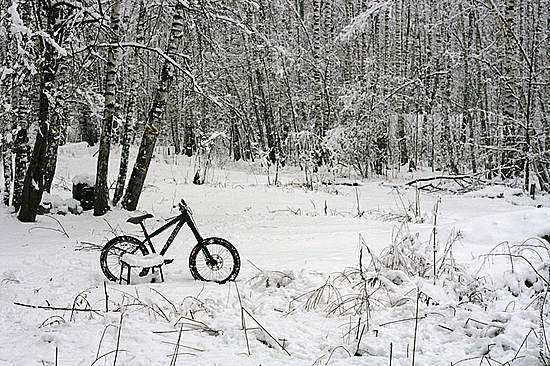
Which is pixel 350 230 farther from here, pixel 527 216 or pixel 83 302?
pixel 83 302

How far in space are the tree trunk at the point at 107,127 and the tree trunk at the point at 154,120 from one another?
0.56 meters

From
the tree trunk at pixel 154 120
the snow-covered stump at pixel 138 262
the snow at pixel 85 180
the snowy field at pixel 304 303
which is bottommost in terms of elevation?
the snowy field at pixel 304 303

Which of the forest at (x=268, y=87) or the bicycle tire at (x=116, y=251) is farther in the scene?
the forest at (x=268, y=87)

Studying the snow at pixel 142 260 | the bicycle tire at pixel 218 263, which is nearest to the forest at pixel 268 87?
the snow at pixel 142 260

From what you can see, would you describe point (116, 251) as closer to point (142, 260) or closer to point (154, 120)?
point (142, 260)

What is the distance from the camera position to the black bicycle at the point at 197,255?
5.37 m

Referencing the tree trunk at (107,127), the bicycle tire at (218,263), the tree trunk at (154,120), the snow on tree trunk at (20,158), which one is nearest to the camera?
the bicycle tire at (218,263)

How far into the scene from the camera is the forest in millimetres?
9031

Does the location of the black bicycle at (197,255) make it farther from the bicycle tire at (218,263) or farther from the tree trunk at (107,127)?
the tree trunk at (107,127)

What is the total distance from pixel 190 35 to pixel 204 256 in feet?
23.4

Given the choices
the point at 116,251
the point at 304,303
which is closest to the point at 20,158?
the point at 116,251

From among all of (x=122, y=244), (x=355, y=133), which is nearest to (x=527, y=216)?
(x=122, y=244)

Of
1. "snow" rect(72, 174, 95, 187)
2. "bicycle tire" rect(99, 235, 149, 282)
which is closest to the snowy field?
"bicycle tire" rect(99, 235, 149, 282)

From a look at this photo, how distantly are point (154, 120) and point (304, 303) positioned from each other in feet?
21.6
